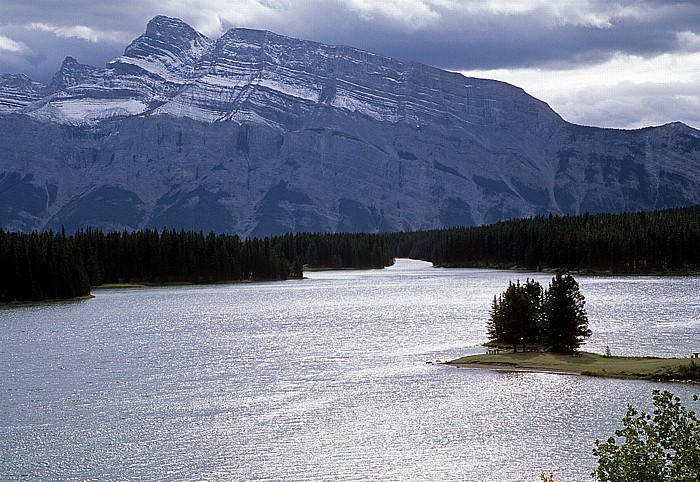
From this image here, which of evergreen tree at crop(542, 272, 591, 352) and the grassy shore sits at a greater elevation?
evergreen tree at crop(542, 272, 591, 352)

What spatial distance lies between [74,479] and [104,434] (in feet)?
35.4

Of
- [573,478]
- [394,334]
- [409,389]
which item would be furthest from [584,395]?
[394,334]

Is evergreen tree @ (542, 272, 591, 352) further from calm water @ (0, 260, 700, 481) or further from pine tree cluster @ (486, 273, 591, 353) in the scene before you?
calm water @ (0, 260, 700, 481)

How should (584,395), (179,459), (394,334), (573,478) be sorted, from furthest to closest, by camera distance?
(394,334), (584,395), (179,459), (573,478)

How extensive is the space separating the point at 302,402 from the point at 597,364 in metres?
29.4

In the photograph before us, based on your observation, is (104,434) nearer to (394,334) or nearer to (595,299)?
(394,334)

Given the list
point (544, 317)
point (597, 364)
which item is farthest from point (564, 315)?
point (597, 364)

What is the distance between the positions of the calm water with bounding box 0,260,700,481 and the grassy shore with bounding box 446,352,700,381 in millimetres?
2255

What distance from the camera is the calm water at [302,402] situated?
54.2 metres

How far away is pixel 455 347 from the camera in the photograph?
102m

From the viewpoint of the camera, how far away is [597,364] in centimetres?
8269

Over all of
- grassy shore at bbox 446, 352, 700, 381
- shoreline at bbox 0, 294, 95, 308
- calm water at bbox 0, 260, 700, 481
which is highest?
shoreline at bbox 0, 294, 95, 308

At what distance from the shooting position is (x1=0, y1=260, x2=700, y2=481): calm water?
5416 centimetres

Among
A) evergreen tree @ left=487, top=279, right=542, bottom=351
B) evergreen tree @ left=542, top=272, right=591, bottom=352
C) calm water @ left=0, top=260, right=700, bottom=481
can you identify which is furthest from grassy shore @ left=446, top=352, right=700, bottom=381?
evergreen tree @ left=487, top=279, right=542, bottom=351
